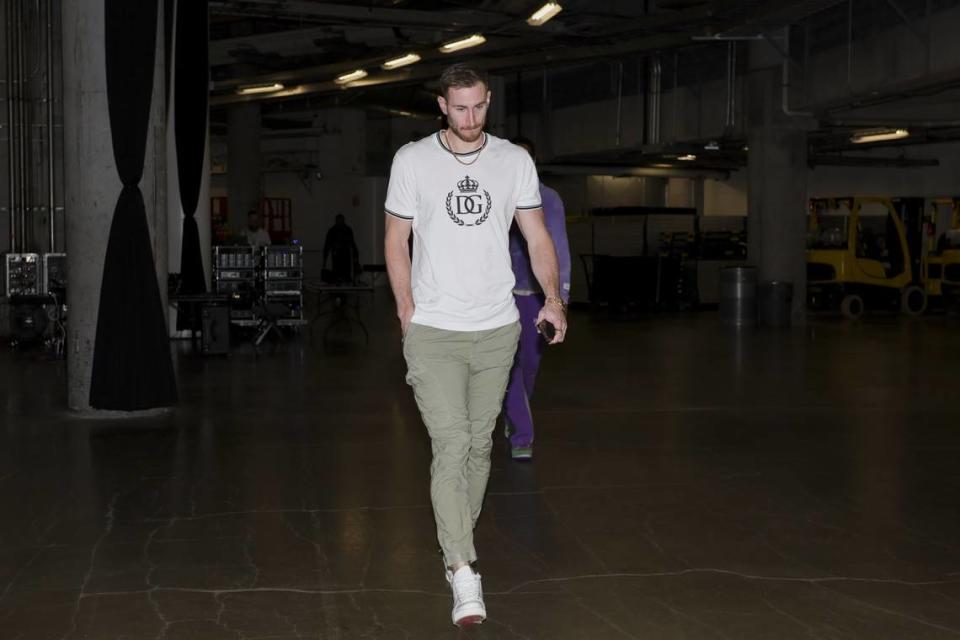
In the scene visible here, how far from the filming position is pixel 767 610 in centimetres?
387

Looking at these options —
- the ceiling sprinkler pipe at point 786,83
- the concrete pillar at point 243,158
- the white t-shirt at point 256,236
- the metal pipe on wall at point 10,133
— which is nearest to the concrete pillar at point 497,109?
the ceiling sprinkler pipe at point 786,83

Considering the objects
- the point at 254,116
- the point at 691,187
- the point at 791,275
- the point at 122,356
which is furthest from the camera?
the point at 691,187

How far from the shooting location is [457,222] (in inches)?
148

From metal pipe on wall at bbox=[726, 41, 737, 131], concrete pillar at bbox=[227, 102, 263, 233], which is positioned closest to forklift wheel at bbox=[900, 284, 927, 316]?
metal pipe on wall at bbox=[726, 41, 737, 131]

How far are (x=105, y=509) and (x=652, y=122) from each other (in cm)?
1901

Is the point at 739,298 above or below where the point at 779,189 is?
below

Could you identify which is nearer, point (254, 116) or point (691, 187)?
point (254, 116)

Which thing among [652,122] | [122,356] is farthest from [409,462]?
[652,122]

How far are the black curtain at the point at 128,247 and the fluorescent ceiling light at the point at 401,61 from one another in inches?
507

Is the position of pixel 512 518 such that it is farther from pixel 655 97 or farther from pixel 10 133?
pixel 655 97

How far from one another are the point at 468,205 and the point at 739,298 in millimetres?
15527

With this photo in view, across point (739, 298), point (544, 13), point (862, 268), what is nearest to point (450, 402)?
point (544, 13)

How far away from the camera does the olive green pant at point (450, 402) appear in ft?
12.3

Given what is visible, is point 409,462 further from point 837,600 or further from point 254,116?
point 254,116
